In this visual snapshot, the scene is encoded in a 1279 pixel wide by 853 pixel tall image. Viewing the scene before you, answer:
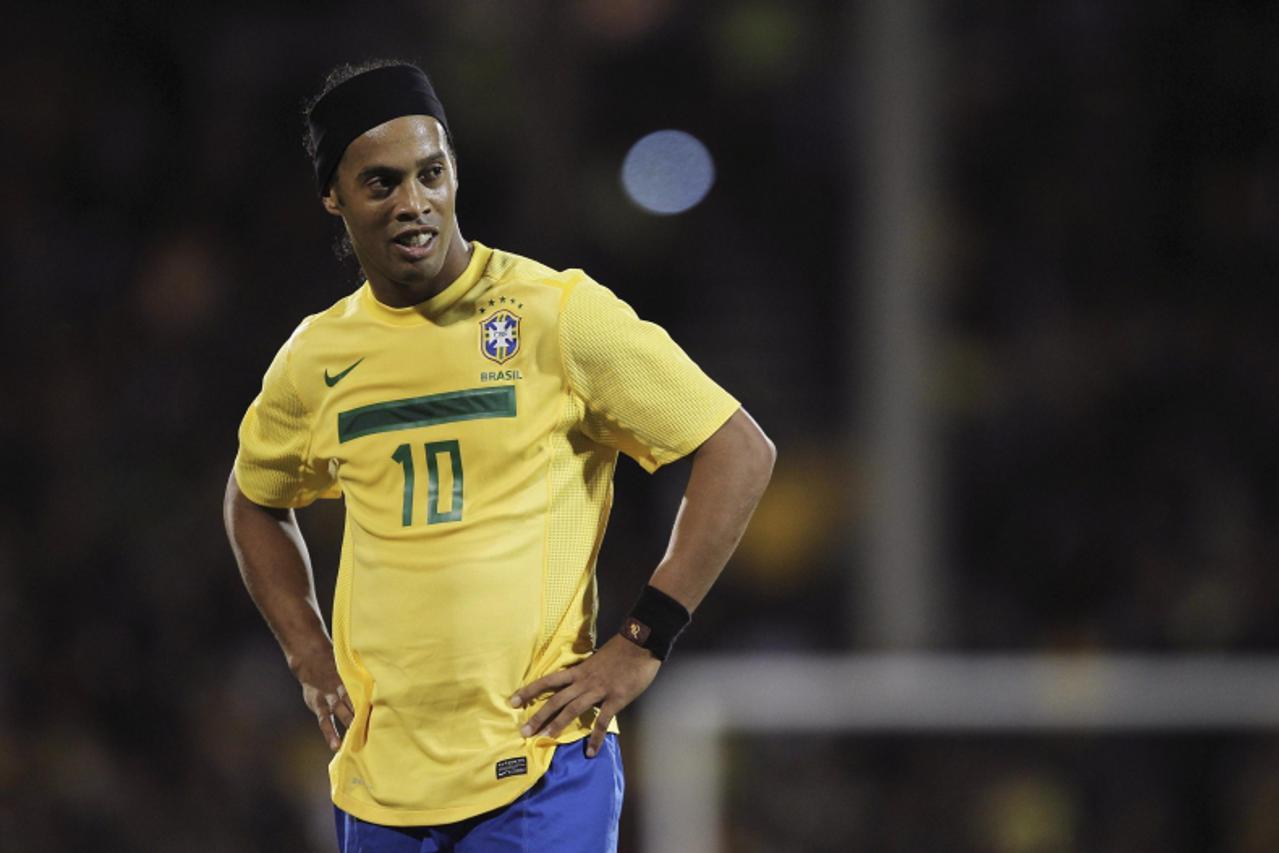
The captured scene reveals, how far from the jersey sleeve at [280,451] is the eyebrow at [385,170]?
0.95 feet

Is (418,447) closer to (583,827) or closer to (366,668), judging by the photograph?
(366,668)

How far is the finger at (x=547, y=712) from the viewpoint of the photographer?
2.23m

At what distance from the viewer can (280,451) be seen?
2438mm

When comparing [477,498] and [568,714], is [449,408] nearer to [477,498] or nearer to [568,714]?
[477,498]

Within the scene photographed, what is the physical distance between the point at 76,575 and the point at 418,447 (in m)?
3.90

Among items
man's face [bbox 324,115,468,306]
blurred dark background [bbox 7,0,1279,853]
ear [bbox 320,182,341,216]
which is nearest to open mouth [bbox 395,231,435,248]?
man's face [bbox 324,115,468,306]

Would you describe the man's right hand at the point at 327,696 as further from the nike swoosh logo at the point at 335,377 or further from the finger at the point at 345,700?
the nike swoosh logo at the point at 335,377

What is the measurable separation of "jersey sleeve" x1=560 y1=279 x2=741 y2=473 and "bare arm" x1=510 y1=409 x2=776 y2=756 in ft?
0.10

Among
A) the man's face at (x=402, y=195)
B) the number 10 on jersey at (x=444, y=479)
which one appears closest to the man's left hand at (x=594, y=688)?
the number 10 on jersey at (x=444, y=479)

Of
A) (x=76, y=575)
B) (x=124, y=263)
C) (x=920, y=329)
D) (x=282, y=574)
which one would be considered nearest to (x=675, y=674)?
(x=920, y=329)

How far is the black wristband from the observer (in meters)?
2.27

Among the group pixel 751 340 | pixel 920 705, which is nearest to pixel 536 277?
pixel 920 705

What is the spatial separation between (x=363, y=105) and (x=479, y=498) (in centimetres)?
46

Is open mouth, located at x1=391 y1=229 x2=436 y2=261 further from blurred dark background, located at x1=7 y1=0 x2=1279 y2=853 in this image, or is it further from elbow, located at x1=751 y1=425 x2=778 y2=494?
blurred dark background, located at x1=7 y1=0 x2=1279 y2=853
